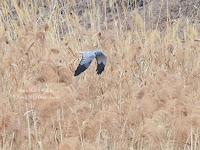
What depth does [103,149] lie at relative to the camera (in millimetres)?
2219

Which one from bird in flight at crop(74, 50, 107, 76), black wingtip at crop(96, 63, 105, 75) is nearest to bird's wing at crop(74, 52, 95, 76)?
bird in flight at crop(74, 50, 107, 76)

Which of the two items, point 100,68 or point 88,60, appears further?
point 100,68

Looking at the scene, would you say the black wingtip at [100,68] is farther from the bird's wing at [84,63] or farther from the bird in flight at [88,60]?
the bird's wing at [84,63]

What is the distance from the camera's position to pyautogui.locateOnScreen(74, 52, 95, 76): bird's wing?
227 centimetres

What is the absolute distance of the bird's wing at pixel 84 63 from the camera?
2271mm

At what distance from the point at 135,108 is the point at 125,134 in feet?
0.65

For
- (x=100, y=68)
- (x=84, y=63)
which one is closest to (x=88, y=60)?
(x=84, y=63)

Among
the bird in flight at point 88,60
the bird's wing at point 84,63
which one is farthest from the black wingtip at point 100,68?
the bird's wing at point 84,63

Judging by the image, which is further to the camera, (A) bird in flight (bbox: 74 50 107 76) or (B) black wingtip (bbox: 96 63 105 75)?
(B) black wingtip (bbox: 96 63 105 75)

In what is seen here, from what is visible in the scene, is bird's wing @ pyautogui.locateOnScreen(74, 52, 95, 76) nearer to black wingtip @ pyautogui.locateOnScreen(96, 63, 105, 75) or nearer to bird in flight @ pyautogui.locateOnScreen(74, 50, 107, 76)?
bird in flight @ pyautogui.locateOnScreen(74, 50, 107, 76)

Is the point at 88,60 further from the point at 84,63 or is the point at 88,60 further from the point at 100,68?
the point at 100,68

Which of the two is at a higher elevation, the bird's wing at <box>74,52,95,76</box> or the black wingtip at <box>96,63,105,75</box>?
the bird's wing at <box>74,52,95,76</box>

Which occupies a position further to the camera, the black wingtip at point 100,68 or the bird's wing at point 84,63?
the black wingtip at point 100,68

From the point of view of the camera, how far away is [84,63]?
2.28 m
